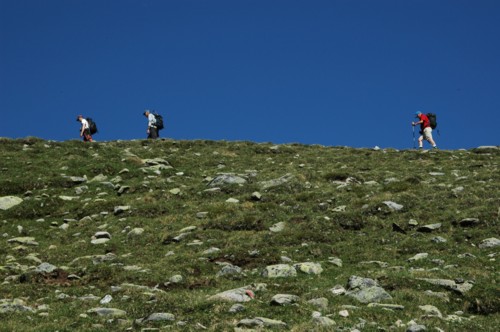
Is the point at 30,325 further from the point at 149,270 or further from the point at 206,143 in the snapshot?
the point at 206,143

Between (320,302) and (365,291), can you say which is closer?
(320,302)

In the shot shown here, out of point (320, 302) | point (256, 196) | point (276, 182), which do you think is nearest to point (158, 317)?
point (320, 302)

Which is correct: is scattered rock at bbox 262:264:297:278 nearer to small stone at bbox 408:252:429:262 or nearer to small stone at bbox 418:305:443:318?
small stone at bbox 408:252:429:262

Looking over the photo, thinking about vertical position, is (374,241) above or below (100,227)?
below

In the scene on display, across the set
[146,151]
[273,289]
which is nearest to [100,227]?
[273,289]

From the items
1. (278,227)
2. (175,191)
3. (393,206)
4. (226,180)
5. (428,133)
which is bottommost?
(278,227)

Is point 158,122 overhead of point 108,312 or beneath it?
overhead

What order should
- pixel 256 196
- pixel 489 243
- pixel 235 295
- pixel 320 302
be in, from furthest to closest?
pixel 256 196 < pixel 489 243 < pixel 235 295 < pixel 320 302

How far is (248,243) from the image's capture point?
1792 cm

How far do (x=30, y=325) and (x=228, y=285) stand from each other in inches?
192

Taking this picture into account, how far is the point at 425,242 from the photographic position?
17625mm

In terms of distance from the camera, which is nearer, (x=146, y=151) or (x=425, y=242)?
(x=425, y=242)

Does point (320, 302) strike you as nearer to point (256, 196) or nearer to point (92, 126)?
point (256, 196)

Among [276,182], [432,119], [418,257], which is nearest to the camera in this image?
[418,257]
